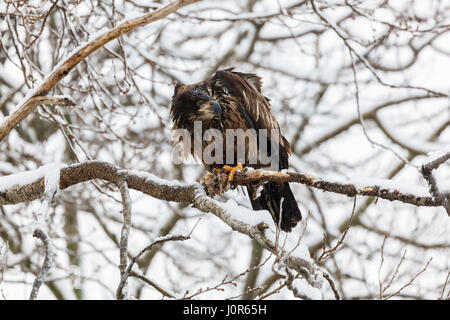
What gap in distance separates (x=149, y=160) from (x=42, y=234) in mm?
5571

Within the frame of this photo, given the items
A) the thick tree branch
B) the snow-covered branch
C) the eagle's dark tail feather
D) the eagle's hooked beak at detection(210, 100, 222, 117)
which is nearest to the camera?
the snow-covered branch

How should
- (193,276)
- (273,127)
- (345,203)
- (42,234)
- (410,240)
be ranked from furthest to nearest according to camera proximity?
(345,203)
(193,276)
(410,240)
(273,127)
(42,234)

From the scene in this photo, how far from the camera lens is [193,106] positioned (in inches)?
199

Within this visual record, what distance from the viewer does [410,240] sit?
8148 millimetres

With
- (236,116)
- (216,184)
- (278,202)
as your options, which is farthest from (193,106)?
(278,202)

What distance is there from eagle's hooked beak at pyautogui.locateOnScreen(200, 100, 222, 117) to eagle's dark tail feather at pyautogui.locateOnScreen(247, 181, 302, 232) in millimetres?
729

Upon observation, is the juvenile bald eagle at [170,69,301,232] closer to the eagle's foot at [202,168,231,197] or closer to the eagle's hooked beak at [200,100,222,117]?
the eagle's hooked beak at [200,100,222,117]

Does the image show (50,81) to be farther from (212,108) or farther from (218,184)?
(212,108)

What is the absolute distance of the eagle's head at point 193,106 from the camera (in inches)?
196

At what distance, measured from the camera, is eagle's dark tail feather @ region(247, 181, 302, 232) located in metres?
5.01

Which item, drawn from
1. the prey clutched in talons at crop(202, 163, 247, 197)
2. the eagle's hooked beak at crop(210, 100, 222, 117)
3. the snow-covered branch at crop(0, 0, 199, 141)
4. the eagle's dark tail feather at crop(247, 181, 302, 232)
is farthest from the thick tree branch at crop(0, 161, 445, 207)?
the eagle's dark tail feather at crop(247, 181, 302, 232)

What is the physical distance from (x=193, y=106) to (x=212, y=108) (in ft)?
0.70

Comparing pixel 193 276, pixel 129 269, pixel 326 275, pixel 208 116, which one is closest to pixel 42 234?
pixel 129 269
